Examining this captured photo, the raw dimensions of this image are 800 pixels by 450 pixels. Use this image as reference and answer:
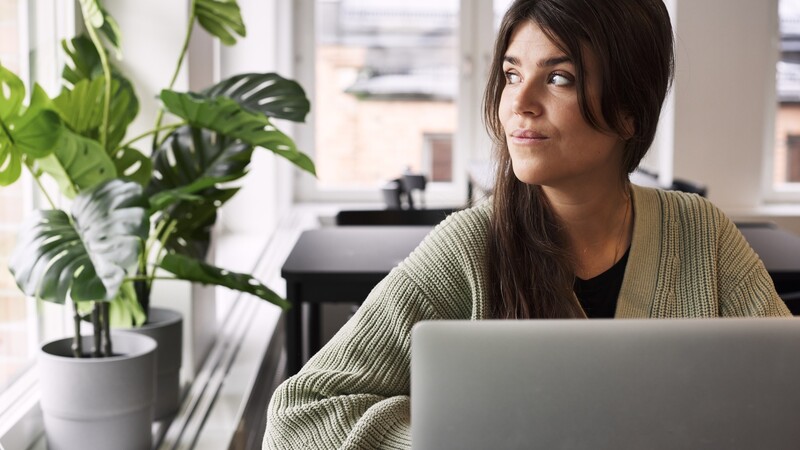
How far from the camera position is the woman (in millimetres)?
1210

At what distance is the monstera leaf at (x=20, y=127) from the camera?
172 centimetres

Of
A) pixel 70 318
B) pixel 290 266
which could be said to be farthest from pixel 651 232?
pixel 70 318

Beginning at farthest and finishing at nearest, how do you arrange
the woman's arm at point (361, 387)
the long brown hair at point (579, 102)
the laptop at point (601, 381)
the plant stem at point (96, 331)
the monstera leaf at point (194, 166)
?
the monstera leaf at point (194, 166) → the plant stem at point (96, 331) → the long brown hair at point (579, 102) → the woman's arm at point (361, 387) → the laptop at point (601, 381)

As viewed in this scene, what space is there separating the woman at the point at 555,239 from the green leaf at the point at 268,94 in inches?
40.4

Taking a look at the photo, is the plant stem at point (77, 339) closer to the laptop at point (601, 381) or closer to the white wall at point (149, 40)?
the white wall at point (149, 40)

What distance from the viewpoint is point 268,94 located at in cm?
238

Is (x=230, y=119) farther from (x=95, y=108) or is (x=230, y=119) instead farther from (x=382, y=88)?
(x=382, y=88)

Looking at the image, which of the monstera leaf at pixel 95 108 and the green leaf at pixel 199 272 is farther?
the green leaf at pixel 199 272

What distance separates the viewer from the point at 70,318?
2.64 meters

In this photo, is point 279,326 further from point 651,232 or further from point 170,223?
point 651,232

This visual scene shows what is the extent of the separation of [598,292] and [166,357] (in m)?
1.45

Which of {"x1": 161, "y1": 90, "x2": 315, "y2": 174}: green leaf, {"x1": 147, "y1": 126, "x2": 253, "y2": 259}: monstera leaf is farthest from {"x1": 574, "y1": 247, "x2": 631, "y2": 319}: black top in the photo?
{"x1": 147, "y1": 126, "x2": 253, "y2": 259}: monstera leaf

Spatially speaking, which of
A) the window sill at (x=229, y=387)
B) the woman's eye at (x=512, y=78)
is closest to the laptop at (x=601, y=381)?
the woman's eye at (x=512, y=78)

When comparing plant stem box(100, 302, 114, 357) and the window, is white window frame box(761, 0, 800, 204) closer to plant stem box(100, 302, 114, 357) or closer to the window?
the window
